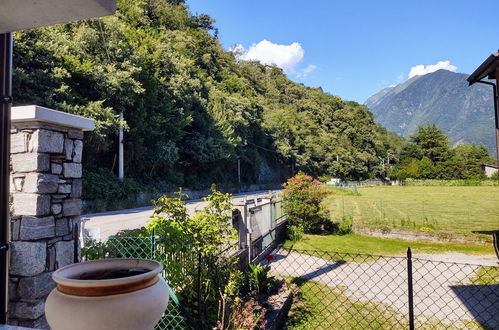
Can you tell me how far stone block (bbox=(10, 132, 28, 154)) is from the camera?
243 cm

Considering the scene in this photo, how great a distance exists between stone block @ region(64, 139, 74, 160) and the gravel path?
394 cm

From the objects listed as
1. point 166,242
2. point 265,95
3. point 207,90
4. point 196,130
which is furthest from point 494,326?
point 265,95

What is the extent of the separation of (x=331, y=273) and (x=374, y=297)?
1436 millimetres

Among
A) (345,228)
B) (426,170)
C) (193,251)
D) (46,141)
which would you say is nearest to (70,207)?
(46,141)

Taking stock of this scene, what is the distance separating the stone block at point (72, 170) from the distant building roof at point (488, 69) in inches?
181

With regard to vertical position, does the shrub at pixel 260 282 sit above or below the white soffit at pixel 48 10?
below

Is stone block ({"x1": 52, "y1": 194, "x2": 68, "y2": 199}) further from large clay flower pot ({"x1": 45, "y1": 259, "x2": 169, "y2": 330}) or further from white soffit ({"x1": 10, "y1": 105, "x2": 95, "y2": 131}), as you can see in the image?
large clay flower pot ({"x1": 45, "y1": 259, "x2": 169, "y2": 330})

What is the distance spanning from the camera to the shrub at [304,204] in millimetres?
10828

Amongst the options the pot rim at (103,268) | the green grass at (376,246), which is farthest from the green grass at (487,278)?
the pot rim at (103,268)

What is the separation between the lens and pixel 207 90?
29203 mm

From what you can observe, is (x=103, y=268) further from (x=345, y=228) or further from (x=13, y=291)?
(x=345, y=228)

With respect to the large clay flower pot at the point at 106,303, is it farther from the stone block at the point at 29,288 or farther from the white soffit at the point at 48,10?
the stone block at the point at 29,288

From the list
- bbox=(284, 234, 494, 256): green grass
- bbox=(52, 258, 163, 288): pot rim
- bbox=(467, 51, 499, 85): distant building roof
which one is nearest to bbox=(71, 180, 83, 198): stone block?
bbox=(52, 258, 163, 288): pot rim

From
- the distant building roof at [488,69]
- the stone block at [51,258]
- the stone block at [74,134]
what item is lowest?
the stone block at [51,258]
